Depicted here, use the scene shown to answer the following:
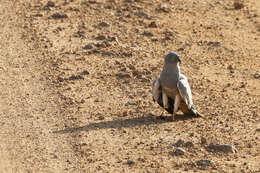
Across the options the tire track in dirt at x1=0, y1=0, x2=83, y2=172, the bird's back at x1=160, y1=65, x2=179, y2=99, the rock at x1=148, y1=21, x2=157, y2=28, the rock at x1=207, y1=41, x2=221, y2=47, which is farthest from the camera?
the rock at x1=148, y1=21, x2=157, y2=28

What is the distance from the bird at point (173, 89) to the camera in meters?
11.5

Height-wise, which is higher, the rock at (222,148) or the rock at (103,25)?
Result: the rock at (103,25)

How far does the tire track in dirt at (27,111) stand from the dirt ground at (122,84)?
2 cm

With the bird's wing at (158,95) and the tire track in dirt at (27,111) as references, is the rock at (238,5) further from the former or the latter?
the bird's wing at (158,95)

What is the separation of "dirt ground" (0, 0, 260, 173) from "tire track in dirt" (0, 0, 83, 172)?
2 cm

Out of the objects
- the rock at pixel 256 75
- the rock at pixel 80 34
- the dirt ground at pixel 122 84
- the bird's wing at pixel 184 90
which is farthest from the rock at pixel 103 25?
the bird's wing at pixel 184 90

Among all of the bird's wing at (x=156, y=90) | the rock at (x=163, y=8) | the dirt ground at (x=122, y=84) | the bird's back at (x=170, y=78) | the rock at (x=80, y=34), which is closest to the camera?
the dirt ground at (x=122, y=84)

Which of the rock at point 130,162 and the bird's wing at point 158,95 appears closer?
the rock at point 130,162

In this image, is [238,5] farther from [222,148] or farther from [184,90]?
[222,148]

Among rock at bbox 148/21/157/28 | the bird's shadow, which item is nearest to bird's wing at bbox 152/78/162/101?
the bird's shadow

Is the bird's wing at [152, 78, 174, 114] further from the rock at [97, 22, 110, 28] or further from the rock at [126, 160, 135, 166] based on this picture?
the rock at [97, 22, 110, 28]

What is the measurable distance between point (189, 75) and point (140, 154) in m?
4.14

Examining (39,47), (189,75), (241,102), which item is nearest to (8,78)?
(39,47)

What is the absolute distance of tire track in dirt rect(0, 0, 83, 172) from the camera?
405 inches
